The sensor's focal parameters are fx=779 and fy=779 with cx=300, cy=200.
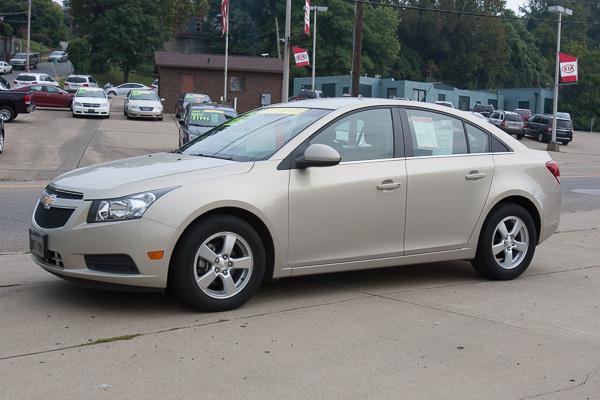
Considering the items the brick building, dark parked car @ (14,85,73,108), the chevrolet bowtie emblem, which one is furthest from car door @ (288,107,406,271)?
the brick building

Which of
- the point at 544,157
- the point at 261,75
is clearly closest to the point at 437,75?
the point at 261,75

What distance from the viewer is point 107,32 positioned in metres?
76.4

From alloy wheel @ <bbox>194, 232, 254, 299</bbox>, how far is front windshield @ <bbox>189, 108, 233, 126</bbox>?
1577 centimetres

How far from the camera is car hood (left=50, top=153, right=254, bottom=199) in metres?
5.51

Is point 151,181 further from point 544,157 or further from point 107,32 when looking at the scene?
point 107,32

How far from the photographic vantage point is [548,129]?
157 ft

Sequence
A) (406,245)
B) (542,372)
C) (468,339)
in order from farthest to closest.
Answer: (406,245), (468,339), (542,372)

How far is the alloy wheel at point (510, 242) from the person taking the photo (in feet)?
23.5

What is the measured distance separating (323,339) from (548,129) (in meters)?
45.6

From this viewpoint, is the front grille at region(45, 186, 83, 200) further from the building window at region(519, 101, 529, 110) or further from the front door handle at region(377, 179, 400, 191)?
the building window at region(519, 101, 529, 110)

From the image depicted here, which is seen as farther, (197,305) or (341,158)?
(341,158)

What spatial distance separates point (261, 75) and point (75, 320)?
165 feet

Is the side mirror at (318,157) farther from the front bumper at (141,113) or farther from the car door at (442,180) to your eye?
the front bumper at (141,113)

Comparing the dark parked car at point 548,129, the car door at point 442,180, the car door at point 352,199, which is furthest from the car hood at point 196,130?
the dark parked car at point 548,129
